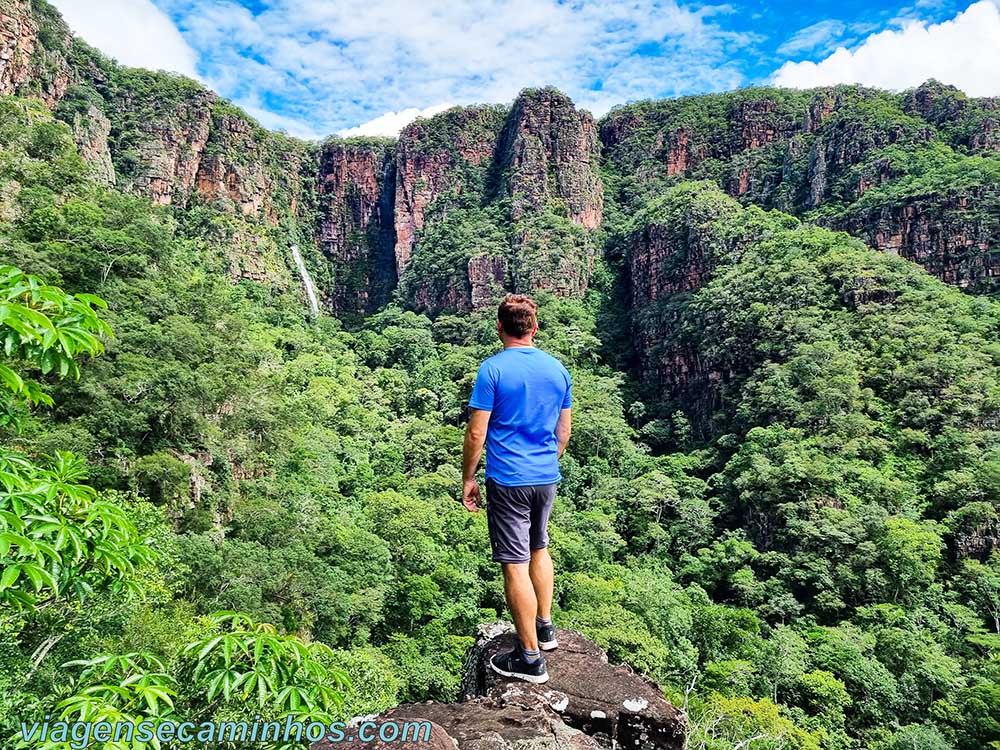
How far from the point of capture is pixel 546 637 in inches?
128

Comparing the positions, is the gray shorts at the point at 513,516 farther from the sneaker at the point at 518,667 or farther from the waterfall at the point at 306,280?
the waterfall at the point at 306,280

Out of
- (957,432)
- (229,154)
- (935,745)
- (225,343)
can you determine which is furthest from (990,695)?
(229,154)

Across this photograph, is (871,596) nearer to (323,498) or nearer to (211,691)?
(323,498)

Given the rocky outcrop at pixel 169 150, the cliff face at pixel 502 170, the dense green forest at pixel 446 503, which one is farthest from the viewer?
the rocky outcrop at pixel 169 150

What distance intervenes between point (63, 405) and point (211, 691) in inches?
606

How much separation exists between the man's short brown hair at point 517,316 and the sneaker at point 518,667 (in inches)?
70.0

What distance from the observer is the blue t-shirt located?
284cm

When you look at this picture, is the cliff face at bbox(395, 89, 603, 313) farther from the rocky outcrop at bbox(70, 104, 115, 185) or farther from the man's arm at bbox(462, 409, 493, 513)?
the man's arm at bbox(462, 409, 493, 513)

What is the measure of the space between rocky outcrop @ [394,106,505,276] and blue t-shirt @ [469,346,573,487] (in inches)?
2581

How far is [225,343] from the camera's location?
2189cm

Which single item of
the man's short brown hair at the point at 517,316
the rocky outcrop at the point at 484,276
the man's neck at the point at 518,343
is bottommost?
the man's neck at the point at 518,343

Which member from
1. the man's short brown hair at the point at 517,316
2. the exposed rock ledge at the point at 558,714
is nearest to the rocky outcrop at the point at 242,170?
the man's short brown hair at the point at 517,316

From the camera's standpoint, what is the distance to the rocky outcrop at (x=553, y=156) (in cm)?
6075

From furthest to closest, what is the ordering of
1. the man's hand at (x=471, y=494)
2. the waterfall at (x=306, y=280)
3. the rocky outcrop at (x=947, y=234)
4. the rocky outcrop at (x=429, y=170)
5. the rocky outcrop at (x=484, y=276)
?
the rocky outcrop at (x=429, y=170)
the waterfall at (x=306, y=280)
the rocky outcrop at (x=484, y=276)
the rocky outcrop at (x=947, y=234)
the man's hand at (x=471, y=494)
